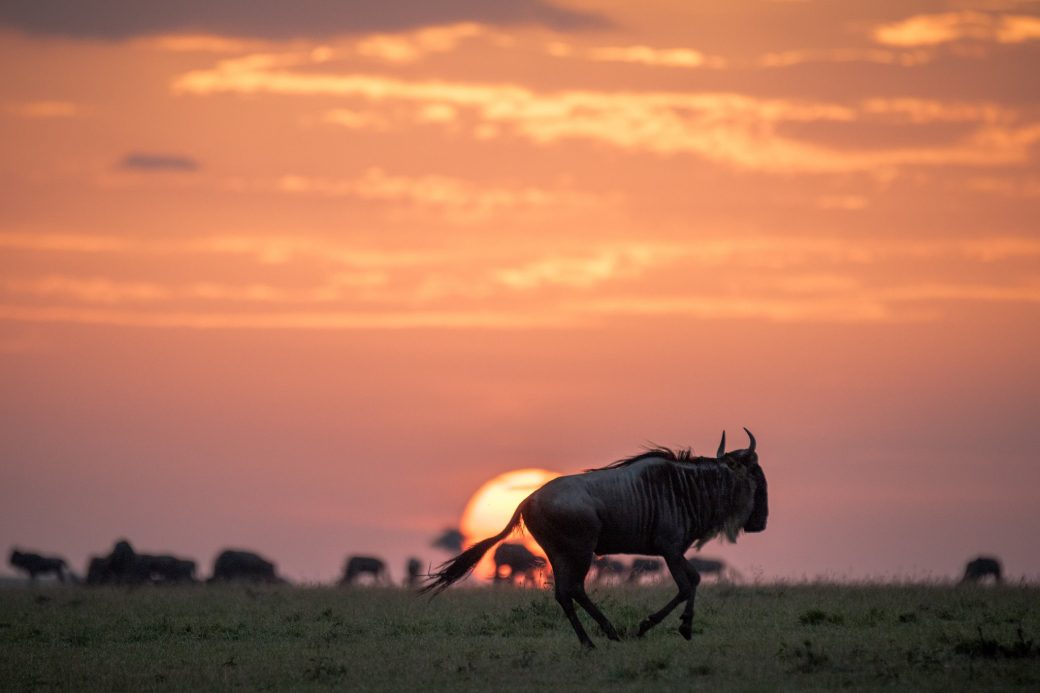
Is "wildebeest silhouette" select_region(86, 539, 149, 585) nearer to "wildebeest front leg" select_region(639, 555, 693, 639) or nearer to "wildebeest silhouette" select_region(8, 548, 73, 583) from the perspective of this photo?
"wildebeest silhouette" select_region(8, 548, 73, 583)

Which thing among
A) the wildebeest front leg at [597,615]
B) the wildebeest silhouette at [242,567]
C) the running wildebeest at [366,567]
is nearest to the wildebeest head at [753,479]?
the wildebeest front leg at [597,615]

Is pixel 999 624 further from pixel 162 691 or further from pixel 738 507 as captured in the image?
pixel 162 691

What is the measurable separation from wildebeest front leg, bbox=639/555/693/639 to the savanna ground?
0.28 meters

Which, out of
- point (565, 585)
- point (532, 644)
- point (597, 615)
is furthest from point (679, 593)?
point (532, 644)

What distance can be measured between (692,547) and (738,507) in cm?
78

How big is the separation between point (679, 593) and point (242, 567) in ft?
108

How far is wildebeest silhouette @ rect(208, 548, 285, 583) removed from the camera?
46.8 m

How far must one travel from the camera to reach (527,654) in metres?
16.5

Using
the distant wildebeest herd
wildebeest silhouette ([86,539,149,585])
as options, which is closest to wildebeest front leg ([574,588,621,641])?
the distant wildebeest herd

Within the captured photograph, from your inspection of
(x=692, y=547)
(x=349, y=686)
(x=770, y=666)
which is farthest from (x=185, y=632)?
(x=770, y=666)

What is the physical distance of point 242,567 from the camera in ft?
156

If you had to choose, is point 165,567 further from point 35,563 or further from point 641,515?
point 641,515

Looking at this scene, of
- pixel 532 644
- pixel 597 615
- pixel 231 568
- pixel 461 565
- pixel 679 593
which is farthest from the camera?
pixel 231 568

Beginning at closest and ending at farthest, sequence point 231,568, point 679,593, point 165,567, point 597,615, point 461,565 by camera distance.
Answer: point 679,593 → point 597,615 → point 461,565 → point 165,567 → point 231,568
